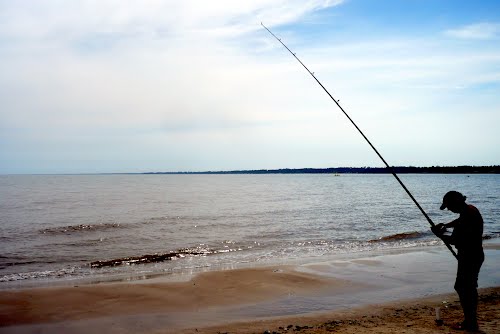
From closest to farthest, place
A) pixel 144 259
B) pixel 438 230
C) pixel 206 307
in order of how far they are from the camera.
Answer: pixel 438 230 → pixel 206 307 → pixel 144 259

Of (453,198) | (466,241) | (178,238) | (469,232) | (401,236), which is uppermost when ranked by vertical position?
(453,198)

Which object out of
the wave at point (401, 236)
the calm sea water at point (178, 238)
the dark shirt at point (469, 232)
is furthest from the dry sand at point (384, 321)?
the wave at point (401, 236)

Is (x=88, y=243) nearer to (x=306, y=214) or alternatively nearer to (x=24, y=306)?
(x=24, y=306)

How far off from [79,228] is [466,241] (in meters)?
20.9

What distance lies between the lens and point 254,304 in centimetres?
890

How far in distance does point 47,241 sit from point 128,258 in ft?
19.3

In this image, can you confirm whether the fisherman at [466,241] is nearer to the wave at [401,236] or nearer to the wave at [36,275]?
the wave at [36,275]

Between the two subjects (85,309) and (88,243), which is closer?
(85,309)

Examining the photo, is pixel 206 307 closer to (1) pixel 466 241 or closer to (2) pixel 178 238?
(1) pixel 466 241

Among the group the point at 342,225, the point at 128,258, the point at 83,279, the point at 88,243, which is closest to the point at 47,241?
the point at 88,243

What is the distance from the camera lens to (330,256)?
15.1 metres

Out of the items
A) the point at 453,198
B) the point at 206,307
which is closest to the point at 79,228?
the point at 206,307

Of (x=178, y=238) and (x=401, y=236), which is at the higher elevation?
(x=178, y=238)

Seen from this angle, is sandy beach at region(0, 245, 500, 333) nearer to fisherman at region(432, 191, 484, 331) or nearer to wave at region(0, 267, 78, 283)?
fisherman at region(432, 191, 484, 331)
